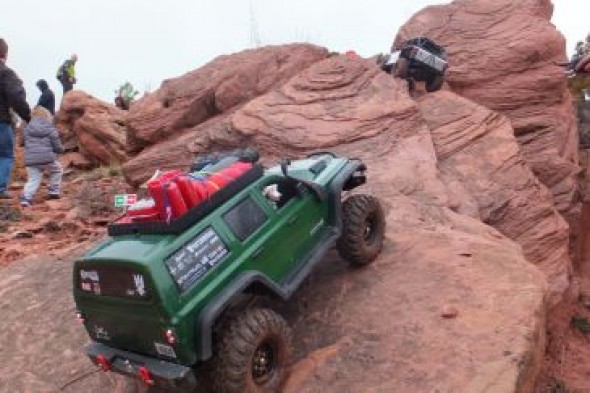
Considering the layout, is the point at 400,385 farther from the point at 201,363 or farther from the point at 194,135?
the point at 194,135

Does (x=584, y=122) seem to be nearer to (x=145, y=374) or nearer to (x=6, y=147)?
(x=6, y=147)

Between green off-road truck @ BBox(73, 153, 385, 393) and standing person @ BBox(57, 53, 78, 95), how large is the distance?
16278 millimetres

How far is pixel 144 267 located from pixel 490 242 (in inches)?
164

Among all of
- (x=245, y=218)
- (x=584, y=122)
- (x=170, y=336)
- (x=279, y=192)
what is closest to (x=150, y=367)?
(x=170, y=336)

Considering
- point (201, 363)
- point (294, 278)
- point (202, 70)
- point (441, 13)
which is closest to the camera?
point (201, 363)

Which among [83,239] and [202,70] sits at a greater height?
[202,70]

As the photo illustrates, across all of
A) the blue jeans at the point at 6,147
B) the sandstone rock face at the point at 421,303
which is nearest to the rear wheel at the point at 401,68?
the sandstone rock face at the point at 421,303

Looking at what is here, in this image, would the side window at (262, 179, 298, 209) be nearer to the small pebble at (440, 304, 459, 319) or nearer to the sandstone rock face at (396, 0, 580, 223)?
the small pebble at (440, 304, 459, 319)

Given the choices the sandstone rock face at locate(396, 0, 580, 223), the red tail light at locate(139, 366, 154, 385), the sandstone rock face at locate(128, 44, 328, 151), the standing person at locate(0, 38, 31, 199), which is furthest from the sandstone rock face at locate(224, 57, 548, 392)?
the standing person at locate(0, 38, 31, 199)

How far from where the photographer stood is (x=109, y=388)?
5547 millimetres

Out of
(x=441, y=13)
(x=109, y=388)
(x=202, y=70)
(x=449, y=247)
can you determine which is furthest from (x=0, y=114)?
(x=441, y=13)

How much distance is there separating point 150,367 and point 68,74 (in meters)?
17.4

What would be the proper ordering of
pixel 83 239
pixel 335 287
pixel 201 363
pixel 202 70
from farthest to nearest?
1. pixel 202 70
2. pixel 83 239
3. pixel 335 287
4. pixel 201 363

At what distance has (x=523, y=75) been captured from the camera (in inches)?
557
